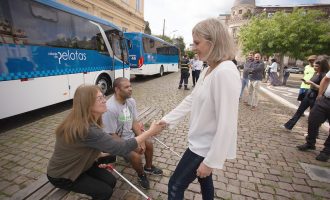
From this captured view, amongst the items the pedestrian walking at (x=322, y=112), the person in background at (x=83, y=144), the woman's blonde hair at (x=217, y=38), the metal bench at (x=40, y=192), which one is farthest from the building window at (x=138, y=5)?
the woman's blonde hair at (x=217, y=38)

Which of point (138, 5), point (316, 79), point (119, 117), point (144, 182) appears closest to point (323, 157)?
point (316, 79)

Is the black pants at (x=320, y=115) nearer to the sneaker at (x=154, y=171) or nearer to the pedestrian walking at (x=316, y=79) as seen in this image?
the pedestrian walking at (x=316, y=79)

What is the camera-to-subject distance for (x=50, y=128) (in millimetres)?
5281

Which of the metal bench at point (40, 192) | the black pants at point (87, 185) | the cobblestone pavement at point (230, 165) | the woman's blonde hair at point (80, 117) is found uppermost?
the woman's blonde hair at point (80, 117)

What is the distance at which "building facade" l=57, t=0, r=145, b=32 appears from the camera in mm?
17078

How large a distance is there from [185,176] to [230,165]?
7.76 ft

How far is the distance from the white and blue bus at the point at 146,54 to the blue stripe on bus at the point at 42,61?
4.64 meters

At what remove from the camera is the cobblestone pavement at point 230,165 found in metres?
3.14

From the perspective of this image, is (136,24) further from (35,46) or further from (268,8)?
(268,8)

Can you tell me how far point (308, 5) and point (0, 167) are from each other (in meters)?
74.6

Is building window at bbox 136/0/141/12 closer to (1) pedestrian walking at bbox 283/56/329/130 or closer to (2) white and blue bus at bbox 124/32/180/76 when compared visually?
(2) white and blue bus at bbox 124/32/180/76

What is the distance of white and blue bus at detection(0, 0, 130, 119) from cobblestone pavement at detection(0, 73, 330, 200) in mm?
785

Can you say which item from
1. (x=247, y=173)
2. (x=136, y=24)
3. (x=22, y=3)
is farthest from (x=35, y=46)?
(x=136, y=24)

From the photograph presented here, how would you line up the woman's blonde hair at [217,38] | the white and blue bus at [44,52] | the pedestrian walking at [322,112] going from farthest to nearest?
the white and blue bus at [44,52]
the pedestrian walking at [322,112]
the woman's blonde hair at [217,38]
